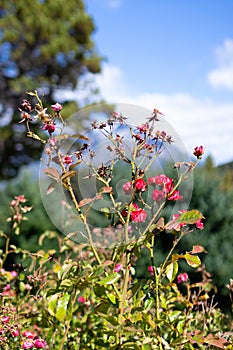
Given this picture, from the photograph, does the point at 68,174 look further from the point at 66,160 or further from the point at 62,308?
the point at 62,308

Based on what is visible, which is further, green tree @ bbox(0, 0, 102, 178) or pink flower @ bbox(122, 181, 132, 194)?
green tree @ bbox(0, 0, 102, 178)

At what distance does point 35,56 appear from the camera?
17578 mm

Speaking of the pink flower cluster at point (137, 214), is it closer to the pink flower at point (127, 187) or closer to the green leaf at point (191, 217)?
the pink flower at point (127, 187)

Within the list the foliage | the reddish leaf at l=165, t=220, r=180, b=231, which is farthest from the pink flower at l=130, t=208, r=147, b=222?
the foliage

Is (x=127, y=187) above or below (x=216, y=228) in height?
above

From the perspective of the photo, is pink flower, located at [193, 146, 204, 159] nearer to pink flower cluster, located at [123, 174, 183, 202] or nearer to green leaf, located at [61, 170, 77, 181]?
pink flower cluster, located at [123, 174, 183, 202]

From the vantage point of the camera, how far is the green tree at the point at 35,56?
17.0 metres

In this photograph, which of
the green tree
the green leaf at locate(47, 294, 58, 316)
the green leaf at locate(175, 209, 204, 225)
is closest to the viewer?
the green leaf at locate(175, 209, 204, 225)

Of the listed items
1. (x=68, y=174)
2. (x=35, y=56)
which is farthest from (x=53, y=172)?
(x=35, y=56)

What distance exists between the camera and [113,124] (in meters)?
1.54

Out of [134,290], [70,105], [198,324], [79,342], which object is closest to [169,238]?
[198,324]

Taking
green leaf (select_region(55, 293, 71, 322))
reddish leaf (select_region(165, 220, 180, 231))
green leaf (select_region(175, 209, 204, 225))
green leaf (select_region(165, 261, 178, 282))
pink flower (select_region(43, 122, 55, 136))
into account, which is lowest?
green leaf (select_region(55, 293, 71, 322))

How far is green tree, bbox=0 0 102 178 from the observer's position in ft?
55.7

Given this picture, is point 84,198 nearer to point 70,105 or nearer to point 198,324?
point 198,324
